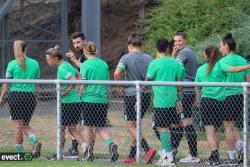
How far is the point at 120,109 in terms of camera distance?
16.7 m

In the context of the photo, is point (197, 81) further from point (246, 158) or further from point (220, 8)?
point (220, 8)

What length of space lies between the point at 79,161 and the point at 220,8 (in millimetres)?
7029

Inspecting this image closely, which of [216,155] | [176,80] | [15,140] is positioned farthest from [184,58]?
[15,140]

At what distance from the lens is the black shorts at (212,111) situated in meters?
15.5

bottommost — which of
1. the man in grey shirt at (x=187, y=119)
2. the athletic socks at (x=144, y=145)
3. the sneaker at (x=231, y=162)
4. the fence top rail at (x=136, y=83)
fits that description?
the sneaker at (x=231, y=162)

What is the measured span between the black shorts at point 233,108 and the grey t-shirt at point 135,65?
65.7 inches

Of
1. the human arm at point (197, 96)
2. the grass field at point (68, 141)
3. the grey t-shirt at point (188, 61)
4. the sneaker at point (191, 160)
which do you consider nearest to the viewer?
the human arm at point (197, 96)

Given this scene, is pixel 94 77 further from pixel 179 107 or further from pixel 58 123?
pixel 179 107

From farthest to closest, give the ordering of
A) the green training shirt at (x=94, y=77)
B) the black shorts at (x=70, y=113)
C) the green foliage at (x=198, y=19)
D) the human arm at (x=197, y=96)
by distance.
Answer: the green foliage at (x=198, y=19)
the black shorts at (x=70, y=113)
the green training shirt at (x=94, y=77)
the human arm at (x=197, y=96)

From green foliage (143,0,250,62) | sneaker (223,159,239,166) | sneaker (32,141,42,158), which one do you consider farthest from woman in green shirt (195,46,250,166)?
green foliage (143,0,250,62)

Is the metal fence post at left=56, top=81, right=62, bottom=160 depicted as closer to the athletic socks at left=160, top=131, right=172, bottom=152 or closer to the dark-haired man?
the dark-haired man

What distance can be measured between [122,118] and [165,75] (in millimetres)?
1548

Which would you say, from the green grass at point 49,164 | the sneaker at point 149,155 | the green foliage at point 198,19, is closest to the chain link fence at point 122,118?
the sneaker at point 149,155

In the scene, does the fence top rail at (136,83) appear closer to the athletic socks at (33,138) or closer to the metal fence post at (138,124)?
the metal fence post at (138,124)
